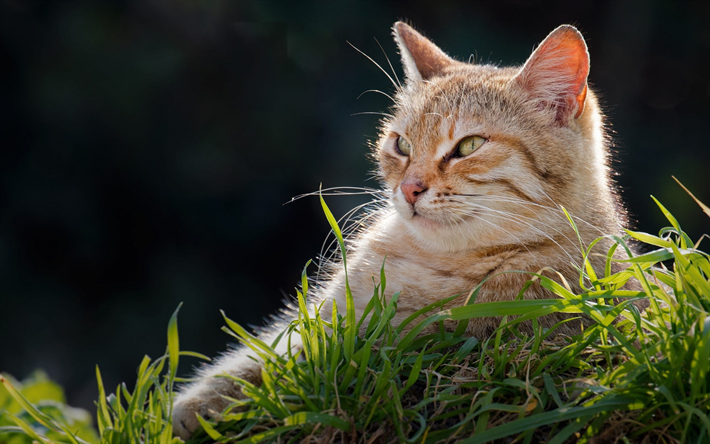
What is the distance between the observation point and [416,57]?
2.10 meters

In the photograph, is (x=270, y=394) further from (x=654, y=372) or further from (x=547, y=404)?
(x=654, y=372)

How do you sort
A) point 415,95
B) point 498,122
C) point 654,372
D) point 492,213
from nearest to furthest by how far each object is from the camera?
point 654,372 < point 492,213 < point 498,122 < point 415,95

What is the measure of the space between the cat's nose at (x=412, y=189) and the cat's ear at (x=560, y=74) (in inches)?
17.7

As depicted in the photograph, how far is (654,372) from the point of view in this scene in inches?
38.6

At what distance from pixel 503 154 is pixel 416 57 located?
0.64m

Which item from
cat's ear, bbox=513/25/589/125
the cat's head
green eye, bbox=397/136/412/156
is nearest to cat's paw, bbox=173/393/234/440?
the cat's head

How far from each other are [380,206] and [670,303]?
3.48 feet

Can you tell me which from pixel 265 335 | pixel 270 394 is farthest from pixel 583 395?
pixel 265 335

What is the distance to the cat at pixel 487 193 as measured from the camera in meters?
1.55

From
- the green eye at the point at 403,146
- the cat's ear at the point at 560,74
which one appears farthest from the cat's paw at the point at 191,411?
the cat's ear at the point at 560,74

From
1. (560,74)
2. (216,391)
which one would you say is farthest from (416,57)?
(216,391)

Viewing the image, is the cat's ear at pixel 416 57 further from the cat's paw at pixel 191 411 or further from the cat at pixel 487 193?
the cat's paw at pixel 191 411

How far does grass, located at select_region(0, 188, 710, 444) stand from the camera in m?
0.97

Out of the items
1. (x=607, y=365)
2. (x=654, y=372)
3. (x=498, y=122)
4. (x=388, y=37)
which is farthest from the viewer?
(x=388, y=37)
